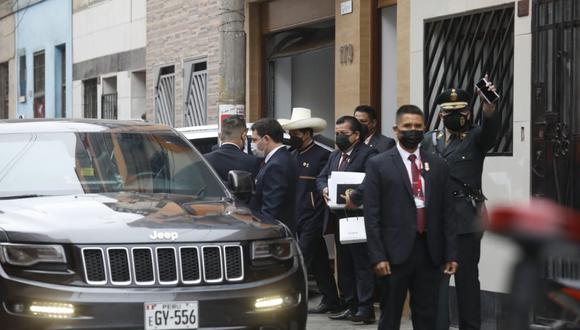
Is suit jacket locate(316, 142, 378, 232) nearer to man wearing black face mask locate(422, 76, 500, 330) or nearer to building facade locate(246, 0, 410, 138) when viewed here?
building facade locate(246, 0, 410, 138)

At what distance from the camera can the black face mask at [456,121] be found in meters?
8.73

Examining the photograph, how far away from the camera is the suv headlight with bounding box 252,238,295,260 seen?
7.05 metres

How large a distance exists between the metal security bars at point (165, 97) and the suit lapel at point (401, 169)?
12.6 m

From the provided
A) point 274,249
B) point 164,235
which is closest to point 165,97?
point 274,249

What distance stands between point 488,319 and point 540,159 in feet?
4.83

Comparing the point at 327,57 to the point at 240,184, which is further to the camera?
the point at 327,57

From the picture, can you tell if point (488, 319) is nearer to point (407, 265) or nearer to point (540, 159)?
point (540, 159)

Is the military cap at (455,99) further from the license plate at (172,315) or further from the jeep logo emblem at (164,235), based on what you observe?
the license plate at (172,315)

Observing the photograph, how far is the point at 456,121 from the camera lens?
8.73m

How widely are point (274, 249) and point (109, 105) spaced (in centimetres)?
1730

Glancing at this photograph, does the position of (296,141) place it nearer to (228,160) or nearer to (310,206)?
(310,206)

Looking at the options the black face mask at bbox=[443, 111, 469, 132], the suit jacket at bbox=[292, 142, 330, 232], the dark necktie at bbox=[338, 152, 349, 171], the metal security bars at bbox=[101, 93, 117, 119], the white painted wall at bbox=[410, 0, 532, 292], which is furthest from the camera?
the metal security bars at bbox=[101, 93, 117, 119]

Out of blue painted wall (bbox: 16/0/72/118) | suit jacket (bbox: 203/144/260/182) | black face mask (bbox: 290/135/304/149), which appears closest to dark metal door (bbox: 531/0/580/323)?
suit jacket (bbox: 203/144/260/182)

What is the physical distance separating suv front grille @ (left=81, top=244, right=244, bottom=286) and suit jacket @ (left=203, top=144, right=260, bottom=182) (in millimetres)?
3669
